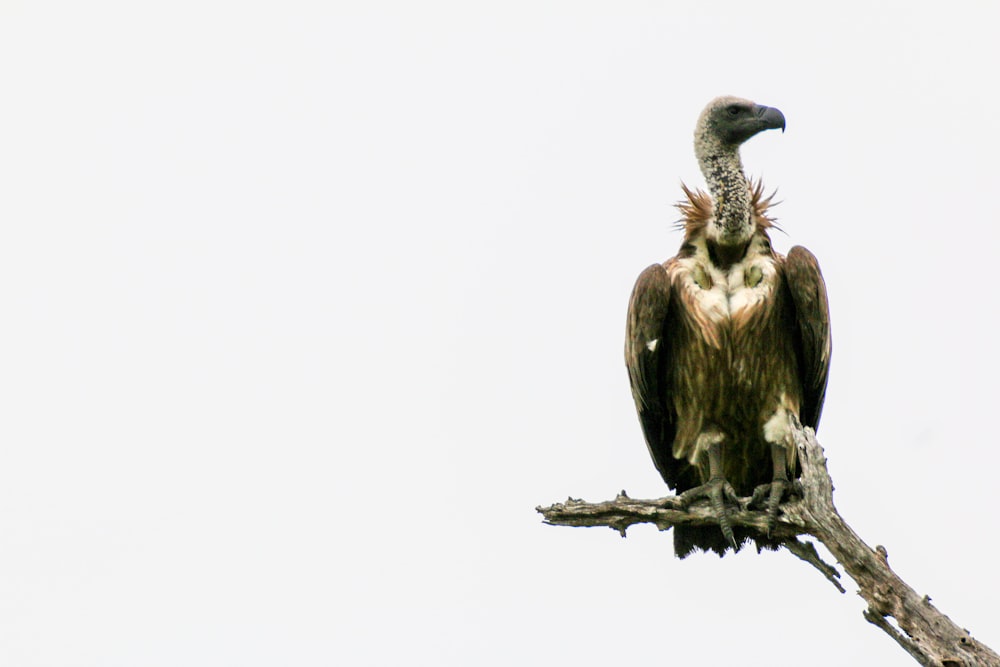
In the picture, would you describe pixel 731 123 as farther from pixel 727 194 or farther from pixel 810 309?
pixel 810 309

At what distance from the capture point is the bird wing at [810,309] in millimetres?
9195

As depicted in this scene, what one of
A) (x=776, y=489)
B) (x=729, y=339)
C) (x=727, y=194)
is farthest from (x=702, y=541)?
(x=727, y=194)

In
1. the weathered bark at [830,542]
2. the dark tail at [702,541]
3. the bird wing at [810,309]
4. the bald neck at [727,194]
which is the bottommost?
the weathered bark at [830,542]

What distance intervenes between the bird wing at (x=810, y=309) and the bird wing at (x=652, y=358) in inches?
29.7

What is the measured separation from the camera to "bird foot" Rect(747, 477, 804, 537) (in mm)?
8653

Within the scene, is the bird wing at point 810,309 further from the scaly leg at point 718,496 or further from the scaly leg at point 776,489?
the scaly leg at point 718,496

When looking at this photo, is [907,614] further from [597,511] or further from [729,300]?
[729,300]

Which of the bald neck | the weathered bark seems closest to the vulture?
the bald neck

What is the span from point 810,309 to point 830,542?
175 centimetres

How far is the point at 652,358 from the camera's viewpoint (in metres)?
9.52

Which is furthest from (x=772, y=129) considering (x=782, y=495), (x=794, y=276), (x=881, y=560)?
(x=881, y=560)

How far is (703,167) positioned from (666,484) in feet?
6.96

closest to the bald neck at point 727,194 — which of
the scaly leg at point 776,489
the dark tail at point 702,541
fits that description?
the scaly leg at point 776,489

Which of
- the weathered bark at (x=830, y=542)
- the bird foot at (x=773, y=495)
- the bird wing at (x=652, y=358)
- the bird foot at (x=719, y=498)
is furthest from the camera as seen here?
the bird wing at (x=652, y=358)
